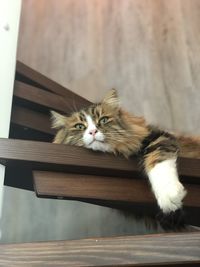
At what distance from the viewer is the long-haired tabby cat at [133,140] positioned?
3.52 ft

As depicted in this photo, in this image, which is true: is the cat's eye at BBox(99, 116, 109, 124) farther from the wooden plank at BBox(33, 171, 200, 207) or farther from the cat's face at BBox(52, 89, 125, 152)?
the wooden plank at BBox(33, 171, 200, 207)

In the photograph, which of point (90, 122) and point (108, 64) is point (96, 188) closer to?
point (90, 122)

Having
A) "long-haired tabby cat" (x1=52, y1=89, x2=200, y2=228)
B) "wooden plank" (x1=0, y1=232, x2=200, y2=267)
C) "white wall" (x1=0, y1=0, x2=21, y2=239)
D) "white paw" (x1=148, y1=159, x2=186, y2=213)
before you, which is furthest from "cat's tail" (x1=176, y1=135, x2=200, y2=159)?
"wooden plank" (x1=0, y1=232, x2=200, y2=267)

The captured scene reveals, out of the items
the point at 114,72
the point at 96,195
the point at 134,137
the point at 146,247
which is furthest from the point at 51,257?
the point at 114,72

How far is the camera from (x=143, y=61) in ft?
7.52

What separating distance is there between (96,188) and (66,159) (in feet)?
0.39

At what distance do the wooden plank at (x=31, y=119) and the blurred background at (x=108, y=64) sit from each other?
0.56m

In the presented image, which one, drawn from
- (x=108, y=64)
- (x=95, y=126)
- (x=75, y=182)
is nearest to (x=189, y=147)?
(x=95, y=126)

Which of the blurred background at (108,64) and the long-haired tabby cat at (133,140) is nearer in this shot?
the long-haired tabby cat at (133,140)

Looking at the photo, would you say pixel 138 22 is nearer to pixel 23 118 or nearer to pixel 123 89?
pixel 123 89

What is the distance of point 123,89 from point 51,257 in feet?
5.06

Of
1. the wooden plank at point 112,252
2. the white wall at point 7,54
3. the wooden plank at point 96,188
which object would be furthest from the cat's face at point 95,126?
Answer: the wooden plank at point 112,252

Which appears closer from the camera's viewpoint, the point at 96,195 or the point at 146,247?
the point at 146,247

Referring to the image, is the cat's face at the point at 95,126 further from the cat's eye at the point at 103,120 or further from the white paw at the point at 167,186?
the white paw at the point at 167,186
